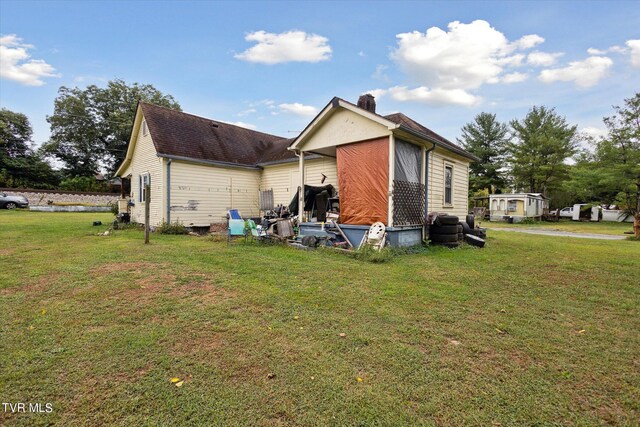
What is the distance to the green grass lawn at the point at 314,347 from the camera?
1.93 m

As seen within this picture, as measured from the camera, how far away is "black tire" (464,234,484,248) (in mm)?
9241

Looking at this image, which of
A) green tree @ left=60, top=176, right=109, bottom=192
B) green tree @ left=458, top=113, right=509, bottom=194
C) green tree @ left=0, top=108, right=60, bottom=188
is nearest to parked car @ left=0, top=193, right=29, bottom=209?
green tree @ left=60, top=176, right=109, bottom=192

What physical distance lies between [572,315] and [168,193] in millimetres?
12458

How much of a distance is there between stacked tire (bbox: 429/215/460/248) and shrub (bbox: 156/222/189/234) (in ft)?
31.1

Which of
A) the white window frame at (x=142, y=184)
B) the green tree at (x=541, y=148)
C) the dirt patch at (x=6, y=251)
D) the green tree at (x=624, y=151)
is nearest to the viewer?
the dirt patch at (x=6, y=251)

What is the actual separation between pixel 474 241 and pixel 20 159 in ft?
147

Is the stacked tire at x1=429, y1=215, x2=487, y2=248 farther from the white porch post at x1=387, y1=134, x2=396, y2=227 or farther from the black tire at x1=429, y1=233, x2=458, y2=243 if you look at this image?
the white porch post at x1=387, y1=134, x2=396, y2=227

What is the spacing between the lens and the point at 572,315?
3.66 m

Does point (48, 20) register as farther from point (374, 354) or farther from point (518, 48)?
point (518, 48)

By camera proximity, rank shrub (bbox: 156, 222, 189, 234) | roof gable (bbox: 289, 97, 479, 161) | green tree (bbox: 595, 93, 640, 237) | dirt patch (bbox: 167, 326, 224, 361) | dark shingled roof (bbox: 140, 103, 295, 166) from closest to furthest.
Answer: dirt patch (bbox: 167, 326, 224, 361), roof gable (bbox: 289, 97, 479, 161), shrub (bbox: 156, 222, 189, 234), dark shingled roof (bbox: 140, 103, 295, 166), green tree (bbox: 595, 93, 640, 237)

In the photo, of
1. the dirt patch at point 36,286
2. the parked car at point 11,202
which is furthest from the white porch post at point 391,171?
the parked car at point 11,202

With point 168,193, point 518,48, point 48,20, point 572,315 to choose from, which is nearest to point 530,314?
point 572,315

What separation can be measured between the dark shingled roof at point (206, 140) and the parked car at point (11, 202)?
19.7 meters

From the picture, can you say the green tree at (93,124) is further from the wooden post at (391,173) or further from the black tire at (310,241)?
the wooden post at (391,173)
